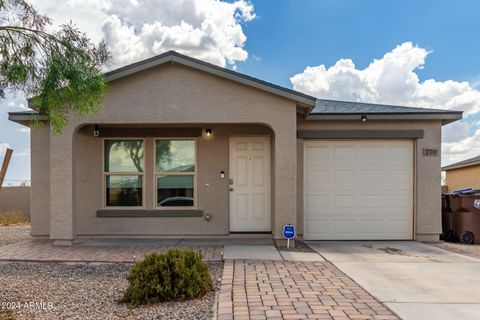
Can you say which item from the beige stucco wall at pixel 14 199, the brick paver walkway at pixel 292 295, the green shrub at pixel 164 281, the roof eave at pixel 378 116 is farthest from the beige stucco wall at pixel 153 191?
the beige stucco wall at pixel 14 199

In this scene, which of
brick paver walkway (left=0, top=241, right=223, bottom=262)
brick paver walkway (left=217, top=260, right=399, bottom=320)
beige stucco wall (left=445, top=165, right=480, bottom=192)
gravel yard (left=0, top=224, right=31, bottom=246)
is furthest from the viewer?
beige stucco wall (left=445, top=165, right=480, bottom=192)

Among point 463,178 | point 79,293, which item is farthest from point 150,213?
point 463,178

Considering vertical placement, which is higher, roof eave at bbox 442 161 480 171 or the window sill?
roof eave at bbox 442 161 480 171

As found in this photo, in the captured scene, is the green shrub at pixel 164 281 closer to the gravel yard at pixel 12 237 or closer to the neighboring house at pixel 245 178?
the neighboring house at pixel 245 178

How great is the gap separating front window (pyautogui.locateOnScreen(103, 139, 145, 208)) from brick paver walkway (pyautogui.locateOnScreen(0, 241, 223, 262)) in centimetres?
153

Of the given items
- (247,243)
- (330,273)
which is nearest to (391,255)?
(330,273)

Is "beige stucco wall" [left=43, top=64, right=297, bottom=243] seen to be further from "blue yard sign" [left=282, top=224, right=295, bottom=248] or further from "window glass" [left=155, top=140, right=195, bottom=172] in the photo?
"window glass" [left=155, top=140, right=195, bottom=172]

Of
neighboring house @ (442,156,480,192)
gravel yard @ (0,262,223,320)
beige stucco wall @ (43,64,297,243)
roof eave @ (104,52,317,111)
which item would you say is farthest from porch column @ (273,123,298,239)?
neighboring house @ (442,156,480,192)

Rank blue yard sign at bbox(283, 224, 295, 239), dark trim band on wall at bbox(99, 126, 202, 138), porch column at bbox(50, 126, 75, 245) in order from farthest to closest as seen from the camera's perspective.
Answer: dark trim band on wall at bbox(99, 126, 202, 138) < porch column at bbox(50, 126, 75, 245) < blue yard sign at bbox(283, 224, 295, 239)

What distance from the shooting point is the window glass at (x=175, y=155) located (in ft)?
32.2

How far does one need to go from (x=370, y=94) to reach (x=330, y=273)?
38.6ft

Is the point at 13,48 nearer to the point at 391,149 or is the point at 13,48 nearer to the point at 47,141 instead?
the point at 47,141

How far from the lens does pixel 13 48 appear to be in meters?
4.75

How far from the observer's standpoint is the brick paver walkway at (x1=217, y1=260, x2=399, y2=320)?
4191mm
